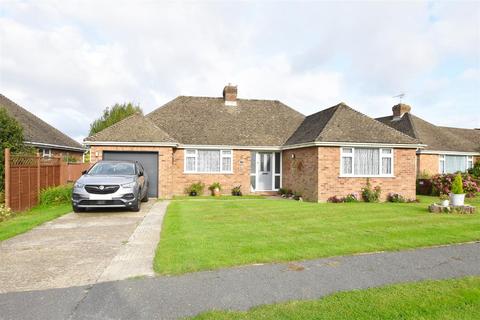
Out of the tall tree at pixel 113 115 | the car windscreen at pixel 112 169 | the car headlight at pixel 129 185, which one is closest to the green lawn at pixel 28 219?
the car windscreen at pixel 112 169

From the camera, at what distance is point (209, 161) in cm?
1814

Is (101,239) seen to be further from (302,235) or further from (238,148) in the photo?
(238,148)

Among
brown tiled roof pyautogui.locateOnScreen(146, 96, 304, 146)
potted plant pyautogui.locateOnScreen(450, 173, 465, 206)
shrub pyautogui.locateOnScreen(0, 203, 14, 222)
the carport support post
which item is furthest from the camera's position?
brown tiled roof pyautogui.locateOnScreen(146, 96, 304, 146)

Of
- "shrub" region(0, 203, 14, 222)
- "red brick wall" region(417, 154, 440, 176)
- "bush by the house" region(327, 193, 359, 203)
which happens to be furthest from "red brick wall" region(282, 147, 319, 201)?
"shrub" region(0, 203, 14, 222)

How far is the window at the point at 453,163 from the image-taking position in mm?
23062

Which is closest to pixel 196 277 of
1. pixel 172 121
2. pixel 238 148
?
pixel 238 148

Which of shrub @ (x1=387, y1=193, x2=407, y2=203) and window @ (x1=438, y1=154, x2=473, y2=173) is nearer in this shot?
shrub @ (x1=387, y1=193, x2=407, y2=203)

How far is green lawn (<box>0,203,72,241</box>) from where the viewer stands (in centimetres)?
761

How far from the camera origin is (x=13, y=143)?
1246 centimetres

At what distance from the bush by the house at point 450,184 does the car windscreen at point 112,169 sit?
15.9 meters

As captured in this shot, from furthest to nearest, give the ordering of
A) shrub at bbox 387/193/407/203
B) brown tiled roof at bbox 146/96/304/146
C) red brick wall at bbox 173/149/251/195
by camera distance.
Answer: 1. brown tiled roof at bbox 146/96/304/146
2. red brick wall at bbox 173/149/251/195
3. shrub at bbox 387/193/407/203

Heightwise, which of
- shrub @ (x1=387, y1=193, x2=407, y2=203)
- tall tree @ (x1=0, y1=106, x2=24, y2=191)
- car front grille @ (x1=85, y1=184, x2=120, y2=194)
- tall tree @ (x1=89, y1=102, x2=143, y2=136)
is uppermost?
tall tree @ (x1=89, y1=102, x2=143, y2=136)

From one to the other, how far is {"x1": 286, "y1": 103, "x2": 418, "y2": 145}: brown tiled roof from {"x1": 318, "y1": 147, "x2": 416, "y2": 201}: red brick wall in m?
0.54

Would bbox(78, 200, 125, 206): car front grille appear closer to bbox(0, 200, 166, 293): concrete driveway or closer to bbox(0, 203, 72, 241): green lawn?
bbox(0, 200, 166, 293): concrete driveway
